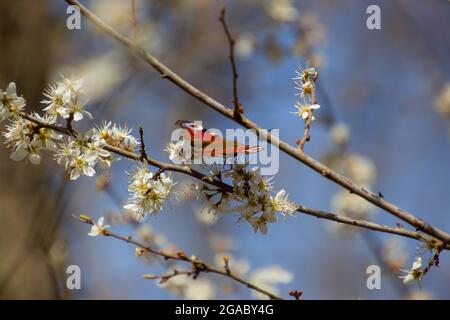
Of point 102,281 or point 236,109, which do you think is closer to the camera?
point 236,109

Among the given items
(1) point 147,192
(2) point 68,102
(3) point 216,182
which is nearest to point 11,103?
(2) point 68,102

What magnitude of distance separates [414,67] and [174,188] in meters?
4.08

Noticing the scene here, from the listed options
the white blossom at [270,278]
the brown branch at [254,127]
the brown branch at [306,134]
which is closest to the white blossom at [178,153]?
the brown branch at [254,127]

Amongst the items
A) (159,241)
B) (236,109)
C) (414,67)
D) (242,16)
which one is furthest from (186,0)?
(236,109)

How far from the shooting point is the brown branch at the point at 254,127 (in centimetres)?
127

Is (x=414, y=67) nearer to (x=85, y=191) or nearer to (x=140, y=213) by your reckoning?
(x=85, y=191)

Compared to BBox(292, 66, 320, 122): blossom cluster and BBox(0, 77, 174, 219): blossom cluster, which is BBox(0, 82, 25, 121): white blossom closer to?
BBox(0, 77, 174, 219): blossom cluster

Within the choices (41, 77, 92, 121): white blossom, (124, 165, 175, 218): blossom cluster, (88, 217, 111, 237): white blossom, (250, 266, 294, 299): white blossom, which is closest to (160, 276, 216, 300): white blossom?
(250, 266, 294, 299): white blossom

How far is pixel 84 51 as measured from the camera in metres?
3.89

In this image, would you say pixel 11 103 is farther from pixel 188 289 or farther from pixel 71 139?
pixel 188 289

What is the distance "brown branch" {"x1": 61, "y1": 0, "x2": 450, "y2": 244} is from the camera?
4.17 feet

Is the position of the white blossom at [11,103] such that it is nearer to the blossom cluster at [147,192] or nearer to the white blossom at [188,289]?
the blossom cluster at [147,192]

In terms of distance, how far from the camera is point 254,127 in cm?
130

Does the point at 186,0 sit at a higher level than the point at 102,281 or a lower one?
higher
